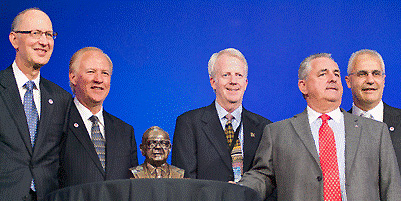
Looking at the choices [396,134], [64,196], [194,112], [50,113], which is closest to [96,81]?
[50,113]

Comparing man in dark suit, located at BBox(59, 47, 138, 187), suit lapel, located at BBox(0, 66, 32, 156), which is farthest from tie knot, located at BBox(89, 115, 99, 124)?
suit lapel, located at BBox(0, 66, 32, 156)

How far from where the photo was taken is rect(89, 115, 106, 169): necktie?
3783 mm

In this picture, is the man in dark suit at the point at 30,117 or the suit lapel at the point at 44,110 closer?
the man in dark suit at the point at 30,117

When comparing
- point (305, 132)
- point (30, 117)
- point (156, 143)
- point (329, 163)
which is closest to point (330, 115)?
point (305, 132)

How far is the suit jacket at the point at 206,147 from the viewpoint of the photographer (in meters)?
3.89

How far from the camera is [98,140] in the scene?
3834 millimetres

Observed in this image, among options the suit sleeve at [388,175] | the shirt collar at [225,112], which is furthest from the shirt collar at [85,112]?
the suit sleeve at [388,175]

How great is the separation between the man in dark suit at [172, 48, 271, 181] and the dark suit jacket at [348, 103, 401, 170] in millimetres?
973

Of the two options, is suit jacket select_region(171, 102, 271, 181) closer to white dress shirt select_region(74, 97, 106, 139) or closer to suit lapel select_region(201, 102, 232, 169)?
suit lapel select_region(201, 102, 232, 169)

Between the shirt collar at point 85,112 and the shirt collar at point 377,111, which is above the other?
the shirt collar at point 377,111

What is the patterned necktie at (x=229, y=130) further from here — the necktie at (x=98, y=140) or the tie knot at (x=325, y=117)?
the necktie at (x=98, y=140)

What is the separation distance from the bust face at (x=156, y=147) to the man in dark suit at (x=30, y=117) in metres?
0.62

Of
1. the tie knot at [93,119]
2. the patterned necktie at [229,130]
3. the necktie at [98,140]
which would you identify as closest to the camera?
the necktie at [98,140]

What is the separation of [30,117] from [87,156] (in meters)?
0.50
